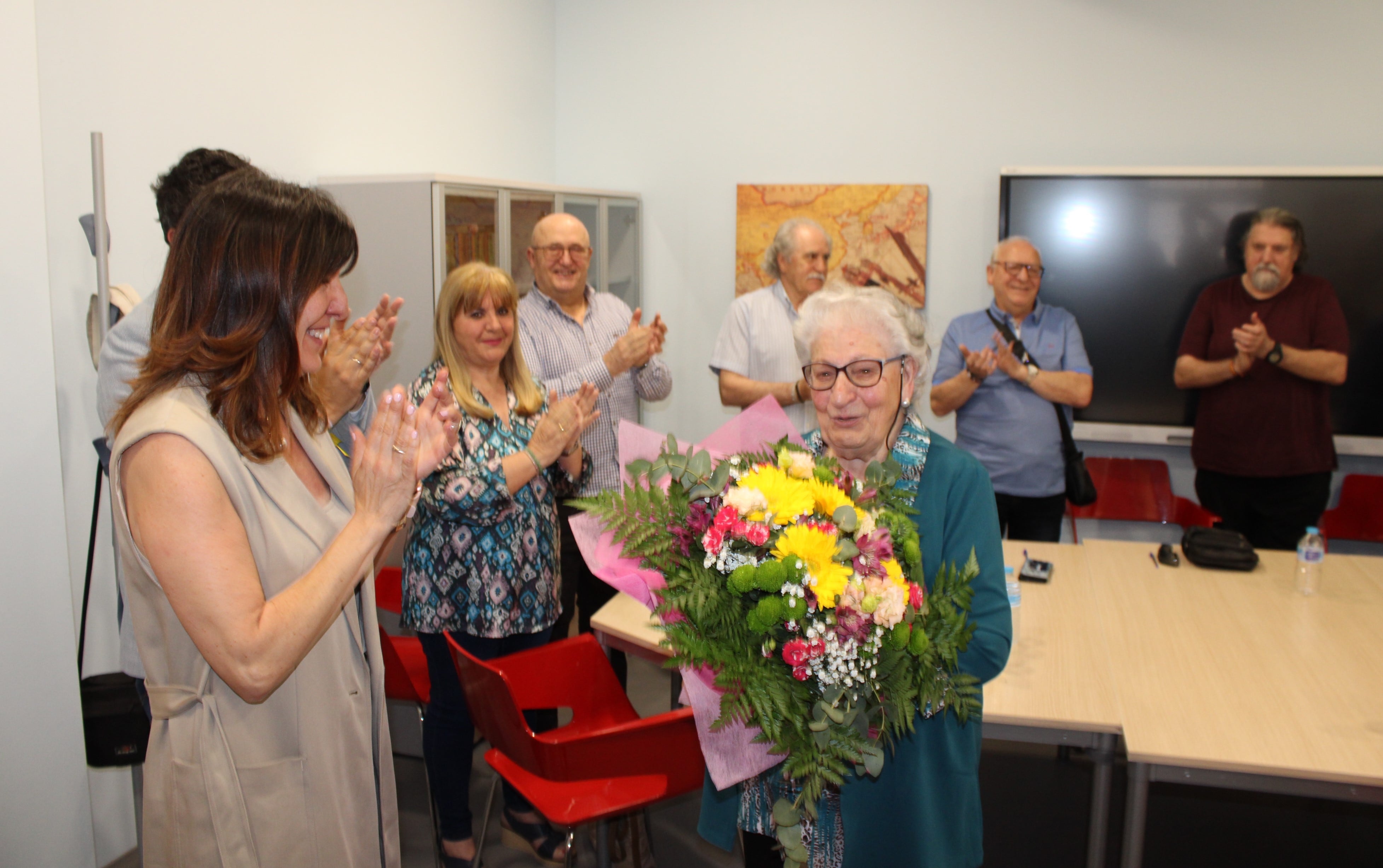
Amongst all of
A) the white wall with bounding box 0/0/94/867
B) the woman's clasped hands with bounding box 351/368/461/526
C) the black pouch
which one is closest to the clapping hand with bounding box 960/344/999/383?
the black pouch

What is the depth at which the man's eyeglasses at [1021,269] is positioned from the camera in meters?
3.76

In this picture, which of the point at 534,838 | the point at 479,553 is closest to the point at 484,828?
the point at 534,838

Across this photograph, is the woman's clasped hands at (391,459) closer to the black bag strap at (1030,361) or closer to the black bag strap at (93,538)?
the black bag strap at (93,538)

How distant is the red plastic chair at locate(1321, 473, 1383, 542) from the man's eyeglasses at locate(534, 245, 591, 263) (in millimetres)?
3488

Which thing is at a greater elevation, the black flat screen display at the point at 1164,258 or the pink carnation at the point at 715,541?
the black flat screen display at the point at 1164,258

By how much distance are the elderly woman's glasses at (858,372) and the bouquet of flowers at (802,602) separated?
0.79 feet

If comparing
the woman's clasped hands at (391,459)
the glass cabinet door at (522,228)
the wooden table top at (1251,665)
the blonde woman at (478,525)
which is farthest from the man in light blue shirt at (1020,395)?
the woman's clasped hands at (391,459)

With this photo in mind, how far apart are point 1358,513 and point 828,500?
13.2 feet

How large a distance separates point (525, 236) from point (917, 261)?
2.10 metres

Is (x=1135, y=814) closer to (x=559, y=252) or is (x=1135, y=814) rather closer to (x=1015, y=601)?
(x=1015, y=601)

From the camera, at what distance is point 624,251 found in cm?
524

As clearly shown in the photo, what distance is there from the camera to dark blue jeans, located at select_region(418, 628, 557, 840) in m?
2.62

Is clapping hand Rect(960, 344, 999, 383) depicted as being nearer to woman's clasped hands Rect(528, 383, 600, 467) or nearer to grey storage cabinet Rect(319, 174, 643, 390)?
woman's clasped hands Rect(528, 383, 600, 467)

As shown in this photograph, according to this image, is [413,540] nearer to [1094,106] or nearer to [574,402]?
[574,402]
